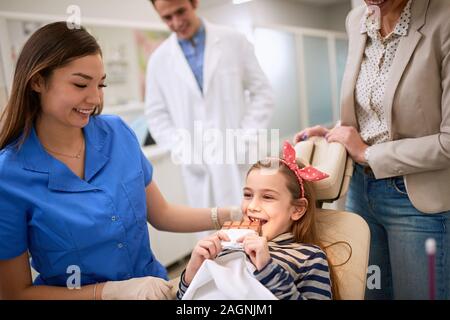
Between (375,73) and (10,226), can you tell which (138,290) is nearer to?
(10,226)

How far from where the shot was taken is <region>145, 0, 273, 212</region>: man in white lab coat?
4.51 ft

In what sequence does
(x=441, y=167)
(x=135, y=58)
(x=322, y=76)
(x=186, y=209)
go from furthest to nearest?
(x=135, y=58)
(x=322, y=76)
(x=186, y=209)
(x=441, y=167)

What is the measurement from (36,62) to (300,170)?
2.31 feet

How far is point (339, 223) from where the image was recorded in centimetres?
111

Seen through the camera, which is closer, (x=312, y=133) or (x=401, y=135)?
(x=401, y=135)

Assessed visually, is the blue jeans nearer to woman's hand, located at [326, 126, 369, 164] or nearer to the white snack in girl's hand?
woman's hand, located at [326, 126, 369, 164]

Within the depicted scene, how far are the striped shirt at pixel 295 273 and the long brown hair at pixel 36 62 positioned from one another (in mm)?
542

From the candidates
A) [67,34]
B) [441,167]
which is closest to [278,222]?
[441,167]

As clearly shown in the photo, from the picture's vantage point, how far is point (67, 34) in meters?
0.96

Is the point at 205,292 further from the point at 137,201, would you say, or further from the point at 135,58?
the point at 135,58

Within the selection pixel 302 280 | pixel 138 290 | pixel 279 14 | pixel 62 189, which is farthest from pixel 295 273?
pixel 279 14

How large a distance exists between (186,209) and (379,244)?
0.58m

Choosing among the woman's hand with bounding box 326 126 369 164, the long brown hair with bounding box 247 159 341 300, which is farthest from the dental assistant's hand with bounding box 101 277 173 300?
the woman's hand with bounding box 326 126 369 164
